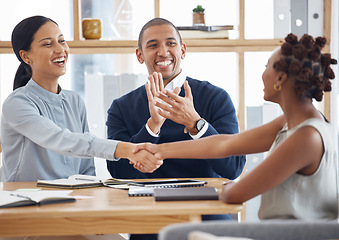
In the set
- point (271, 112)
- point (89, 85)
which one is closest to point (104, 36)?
point (89, 85)

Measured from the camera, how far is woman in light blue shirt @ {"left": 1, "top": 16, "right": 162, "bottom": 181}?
2207 millimetres

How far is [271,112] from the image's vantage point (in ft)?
12.1

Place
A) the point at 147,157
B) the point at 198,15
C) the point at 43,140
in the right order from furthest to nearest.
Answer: the point at 198,15, the point at 43,140, the point at 147,157

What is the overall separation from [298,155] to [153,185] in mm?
726

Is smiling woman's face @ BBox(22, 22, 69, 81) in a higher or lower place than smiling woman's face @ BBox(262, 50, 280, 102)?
higher

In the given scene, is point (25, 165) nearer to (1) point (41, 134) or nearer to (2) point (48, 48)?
(1) point (41, 134)

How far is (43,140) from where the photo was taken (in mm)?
2262

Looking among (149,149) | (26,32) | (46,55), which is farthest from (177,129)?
(26,32)

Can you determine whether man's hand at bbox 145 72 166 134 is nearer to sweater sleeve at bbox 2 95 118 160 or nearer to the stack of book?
sweater sleeve at bbox 2 95 118 160

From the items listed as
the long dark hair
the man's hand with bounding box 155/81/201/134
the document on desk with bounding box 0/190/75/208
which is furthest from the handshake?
the long dark hair

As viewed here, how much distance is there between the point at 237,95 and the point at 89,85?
1.12 meters

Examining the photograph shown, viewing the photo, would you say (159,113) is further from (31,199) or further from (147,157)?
(31,199)

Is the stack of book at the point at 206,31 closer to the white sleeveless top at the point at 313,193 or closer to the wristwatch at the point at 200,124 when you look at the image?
the wristwatch at the point at 200,124

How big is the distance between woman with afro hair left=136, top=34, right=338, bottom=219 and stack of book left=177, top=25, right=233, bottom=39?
1.98 meters
